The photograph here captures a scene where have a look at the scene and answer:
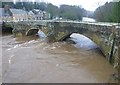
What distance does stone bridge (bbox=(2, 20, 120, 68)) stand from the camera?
706 inches

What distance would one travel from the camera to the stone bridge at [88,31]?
17.9 m

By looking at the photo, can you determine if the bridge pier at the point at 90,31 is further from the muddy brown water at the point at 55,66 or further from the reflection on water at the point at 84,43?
the reflection on water at the point at 84,43

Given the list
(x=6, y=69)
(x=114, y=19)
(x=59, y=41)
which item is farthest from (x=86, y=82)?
(x=114, y=19)

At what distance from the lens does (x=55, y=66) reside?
61.7ft

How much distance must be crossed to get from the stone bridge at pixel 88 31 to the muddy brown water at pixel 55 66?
1145mm

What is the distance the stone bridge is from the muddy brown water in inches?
45.1

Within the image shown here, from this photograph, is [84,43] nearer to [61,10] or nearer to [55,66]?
[55,66]

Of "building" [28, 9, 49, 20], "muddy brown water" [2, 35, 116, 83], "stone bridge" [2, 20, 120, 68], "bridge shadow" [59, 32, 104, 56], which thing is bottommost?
"muddy brown water" [2, 35, 116, 83]

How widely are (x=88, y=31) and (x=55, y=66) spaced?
7.50 m

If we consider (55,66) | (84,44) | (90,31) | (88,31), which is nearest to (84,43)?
(84,44)

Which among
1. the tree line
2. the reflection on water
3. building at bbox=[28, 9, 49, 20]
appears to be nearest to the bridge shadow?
the reflection on water

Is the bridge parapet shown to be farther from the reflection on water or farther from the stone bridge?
the reflection on water

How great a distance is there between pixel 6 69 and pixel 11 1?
5867 centimetres

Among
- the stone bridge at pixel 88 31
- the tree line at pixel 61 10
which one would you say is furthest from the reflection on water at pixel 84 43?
the tree line at pixel 61 10
